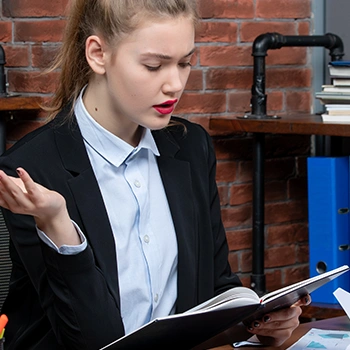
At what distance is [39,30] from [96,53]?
2.22ft

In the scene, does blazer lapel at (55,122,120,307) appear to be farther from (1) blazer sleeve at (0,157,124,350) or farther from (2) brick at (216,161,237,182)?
(2) brick at (216,161,237,182)

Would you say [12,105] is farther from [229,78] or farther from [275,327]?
[275,327]

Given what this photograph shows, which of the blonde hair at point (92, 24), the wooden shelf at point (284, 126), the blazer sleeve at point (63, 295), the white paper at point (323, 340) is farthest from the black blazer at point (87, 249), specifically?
the wooden shelf at point (284, 126)

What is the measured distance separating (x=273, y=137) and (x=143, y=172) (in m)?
0.95

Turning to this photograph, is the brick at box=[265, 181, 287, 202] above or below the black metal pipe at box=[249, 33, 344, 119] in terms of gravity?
below

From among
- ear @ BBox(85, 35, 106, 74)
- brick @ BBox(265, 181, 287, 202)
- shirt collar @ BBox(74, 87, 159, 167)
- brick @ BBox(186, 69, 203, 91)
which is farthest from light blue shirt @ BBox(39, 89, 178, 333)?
brick @ BBox(265, 181, 287, 202)

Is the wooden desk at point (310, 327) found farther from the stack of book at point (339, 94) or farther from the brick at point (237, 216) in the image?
the brick at point (237, 216)

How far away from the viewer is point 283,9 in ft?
8.21

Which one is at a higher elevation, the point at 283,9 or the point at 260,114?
the point at 283,9

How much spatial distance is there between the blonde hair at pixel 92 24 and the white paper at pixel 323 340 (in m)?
0.65

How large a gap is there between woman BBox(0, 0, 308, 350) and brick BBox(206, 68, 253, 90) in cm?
67

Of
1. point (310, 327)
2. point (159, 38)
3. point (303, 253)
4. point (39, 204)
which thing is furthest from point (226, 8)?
point (39, 204)

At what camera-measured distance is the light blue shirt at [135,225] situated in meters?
1.57

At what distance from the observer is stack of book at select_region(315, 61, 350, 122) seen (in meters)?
2.16
